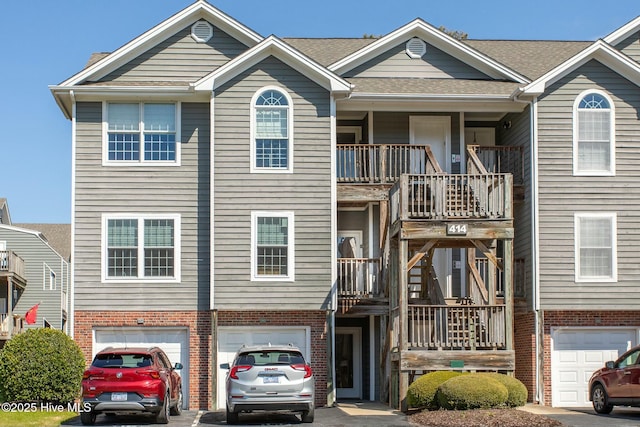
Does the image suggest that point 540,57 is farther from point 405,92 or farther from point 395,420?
point 395,420

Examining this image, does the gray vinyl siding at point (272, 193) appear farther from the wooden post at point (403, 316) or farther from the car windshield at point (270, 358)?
the car windshield at point (270, 358)

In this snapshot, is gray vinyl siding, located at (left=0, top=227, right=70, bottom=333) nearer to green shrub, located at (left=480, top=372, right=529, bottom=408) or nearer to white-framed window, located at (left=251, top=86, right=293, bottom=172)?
white-framed window, located at (left=251, top=86, right=293, bottom=172)

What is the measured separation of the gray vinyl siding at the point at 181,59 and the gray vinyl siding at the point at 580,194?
874 centimetres

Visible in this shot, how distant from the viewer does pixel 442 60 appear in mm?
29344

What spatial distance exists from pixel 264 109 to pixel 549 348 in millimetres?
9747

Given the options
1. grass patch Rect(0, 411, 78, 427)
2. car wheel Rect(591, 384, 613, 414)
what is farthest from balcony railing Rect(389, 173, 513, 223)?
grass patch Rect(0, 411, 78, 427)

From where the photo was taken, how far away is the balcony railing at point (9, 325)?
4775 cm

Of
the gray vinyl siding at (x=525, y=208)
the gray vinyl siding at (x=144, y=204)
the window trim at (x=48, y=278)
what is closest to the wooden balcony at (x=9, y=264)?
the window trim at (x=48, y=278)

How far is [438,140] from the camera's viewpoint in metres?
29.5

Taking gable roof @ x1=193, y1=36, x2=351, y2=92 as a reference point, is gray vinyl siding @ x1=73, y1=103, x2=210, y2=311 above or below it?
below

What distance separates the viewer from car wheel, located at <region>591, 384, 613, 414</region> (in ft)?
76.5

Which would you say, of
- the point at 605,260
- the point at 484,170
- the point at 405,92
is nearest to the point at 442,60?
the point at 405,92

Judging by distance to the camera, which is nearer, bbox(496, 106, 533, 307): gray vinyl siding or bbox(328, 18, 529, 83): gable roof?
bbox(496, 106, 533, 307): gray vinyl siding

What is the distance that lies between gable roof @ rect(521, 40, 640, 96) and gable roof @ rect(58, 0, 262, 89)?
24.7ft
